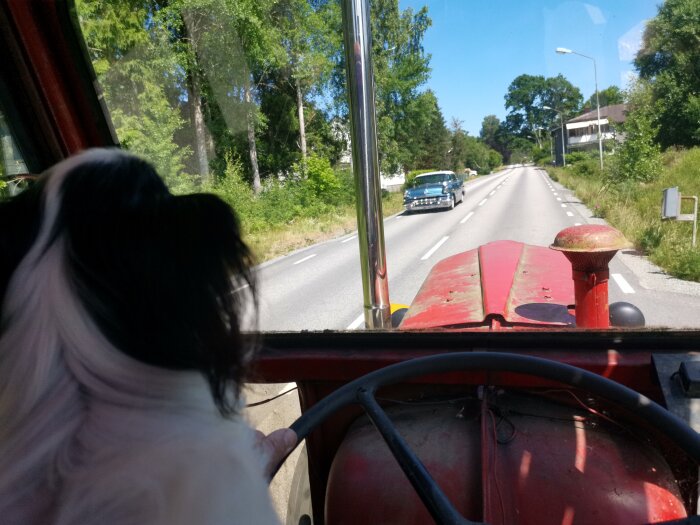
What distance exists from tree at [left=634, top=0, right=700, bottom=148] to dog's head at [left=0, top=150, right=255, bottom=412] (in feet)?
3.57

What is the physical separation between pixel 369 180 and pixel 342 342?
509 millimetres

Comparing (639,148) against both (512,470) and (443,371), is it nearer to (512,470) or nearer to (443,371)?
(443,371)

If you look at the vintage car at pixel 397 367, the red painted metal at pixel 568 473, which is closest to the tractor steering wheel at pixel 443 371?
the vintage car at pixel 397 367

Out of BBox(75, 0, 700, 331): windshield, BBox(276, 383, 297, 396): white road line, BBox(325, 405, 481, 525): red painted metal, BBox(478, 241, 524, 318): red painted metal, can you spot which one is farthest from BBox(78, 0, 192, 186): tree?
BBox(478, 241, 524, 318): red painted metal

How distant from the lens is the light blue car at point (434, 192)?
2.46 metres

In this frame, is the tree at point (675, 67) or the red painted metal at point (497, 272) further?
the red painted metal at point (497, 272)

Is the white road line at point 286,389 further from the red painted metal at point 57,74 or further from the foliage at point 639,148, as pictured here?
the foliage at point 639,148

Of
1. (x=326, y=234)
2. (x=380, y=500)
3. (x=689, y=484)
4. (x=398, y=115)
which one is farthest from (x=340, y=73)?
(x=689, y=484)

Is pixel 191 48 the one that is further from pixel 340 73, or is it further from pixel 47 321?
pixel 47 321

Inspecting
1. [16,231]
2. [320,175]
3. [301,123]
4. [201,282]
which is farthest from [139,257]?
[320,175]

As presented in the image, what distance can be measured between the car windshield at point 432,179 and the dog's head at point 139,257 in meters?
1.68

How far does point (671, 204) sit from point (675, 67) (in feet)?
1.13

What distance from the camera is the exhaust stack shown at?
5.35ft

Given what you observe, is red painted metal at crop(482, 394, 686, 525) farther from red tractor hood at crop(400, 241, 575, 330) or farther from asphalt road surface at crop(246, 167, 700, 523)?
red tractor hood at crop(400, 241, 575, 330)
